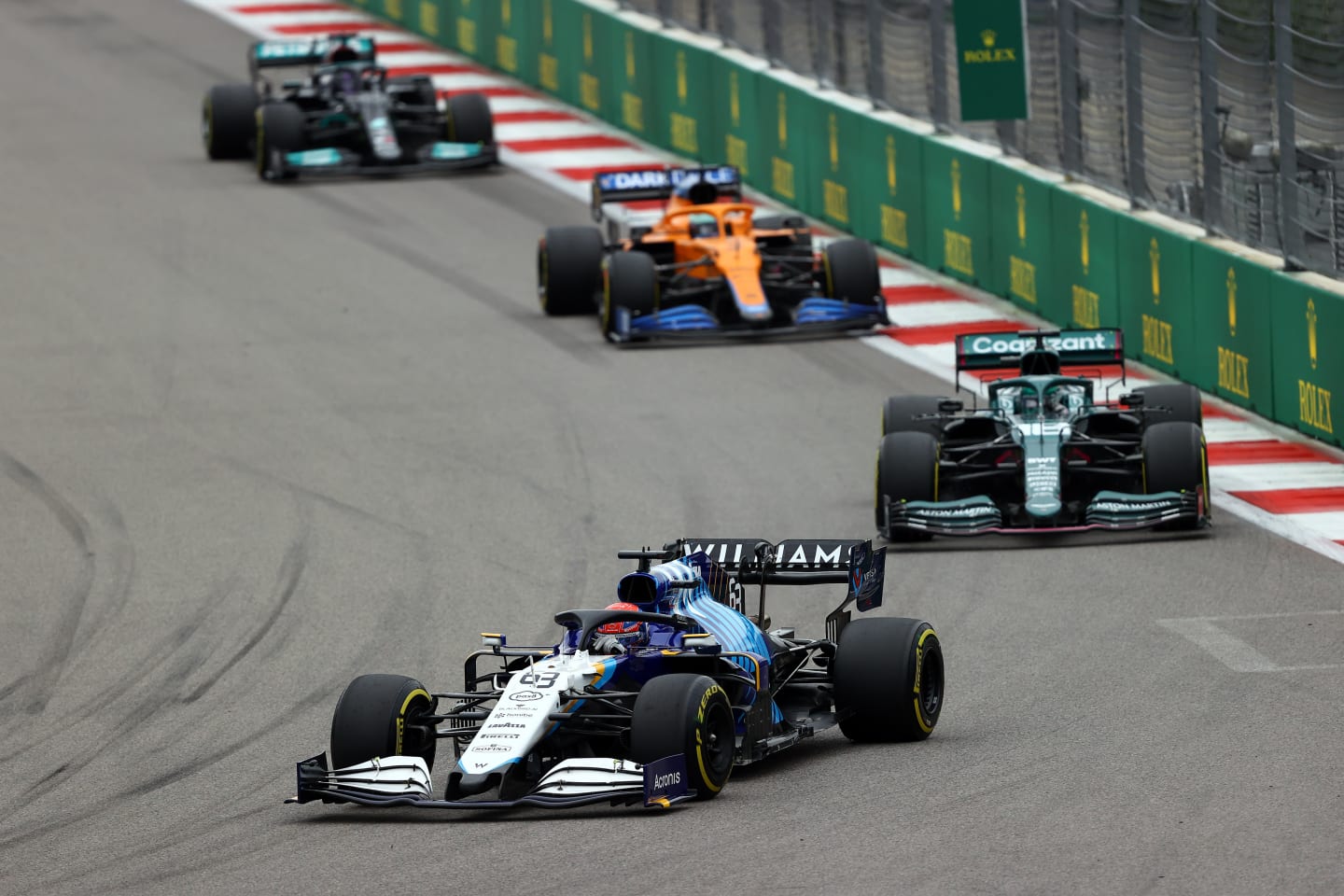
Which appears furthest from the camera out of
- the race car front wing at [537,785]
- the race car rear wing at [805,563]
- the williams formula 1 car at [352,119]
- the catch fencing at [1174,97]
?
the williams formula 1 car at [352,119]

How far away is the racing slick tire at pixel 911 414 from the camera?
16.3 metres

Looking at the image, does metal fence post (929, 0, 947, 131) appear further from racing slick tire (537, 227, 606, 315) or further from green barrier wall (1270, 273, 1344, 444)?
green barrier wall (1270, 273, 1344, 444)

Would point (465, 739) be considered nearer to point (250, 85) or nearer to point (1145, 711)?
point (1145, 711)

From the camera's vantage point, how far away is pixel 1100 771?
33.9ft

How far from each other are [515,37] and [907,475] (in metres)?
19.4

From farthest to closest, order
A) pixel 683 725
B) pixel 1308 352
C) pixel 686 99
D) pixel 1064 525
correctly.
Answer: pixel 686 99, pixel 1308 352, pixel 1064 525, pixel 683 725

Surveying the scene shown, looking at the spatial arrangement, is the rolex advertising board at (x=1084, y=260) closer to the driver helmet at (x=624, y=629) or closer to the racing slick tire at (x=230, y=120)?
the driver helmet at (x=624, y=629)

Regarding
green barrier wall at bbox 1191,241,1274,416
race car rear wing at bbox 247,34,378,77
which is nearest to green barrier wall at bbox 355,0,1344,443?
green barrier wall at bbox 1191,241,1274,416

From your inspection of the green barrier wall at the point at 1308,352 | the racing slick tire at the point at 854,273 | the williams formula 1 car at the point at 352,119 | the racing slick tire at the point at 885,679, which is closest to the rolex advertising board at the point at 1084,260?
the racing slick tire at the point at 854,273

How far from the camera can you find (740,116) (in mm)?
27938

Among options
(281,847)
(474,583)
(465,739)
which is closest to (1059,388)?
(474,583)

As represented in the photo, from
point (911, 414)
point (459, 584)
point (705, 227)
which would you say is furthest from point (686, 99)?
point (459, 584)

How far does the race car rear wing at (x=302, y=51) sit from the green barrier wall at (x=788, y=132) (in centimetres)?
505

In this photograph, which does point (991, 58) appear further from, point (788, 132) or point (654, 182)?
point (788, 132)
